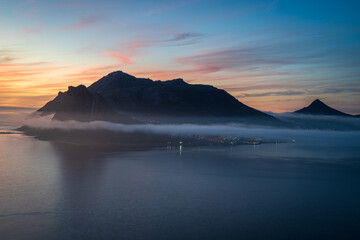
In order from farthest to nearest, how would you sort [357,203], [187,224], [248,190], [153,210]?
[248,190], [357,203], [153,210], [187,224]

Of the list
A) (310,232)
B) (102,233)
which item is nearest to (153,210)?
(102,233)

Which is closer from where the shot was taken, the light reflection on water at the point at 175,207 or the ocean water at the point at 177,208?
the ocean water at the point at 177,208

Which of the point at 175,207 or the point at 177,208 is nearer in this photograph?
the point at 177,208

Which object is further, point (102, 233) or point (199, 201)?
point (199, 201)

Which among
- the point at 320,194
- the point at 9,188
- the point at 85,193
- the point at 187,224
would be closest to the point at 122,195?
the point at 85,193

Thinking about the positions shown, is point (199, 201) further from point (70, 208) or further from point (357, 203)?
point (357, 203)

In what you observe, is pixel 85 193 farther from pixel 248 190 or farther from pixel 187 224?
pixel 248 190

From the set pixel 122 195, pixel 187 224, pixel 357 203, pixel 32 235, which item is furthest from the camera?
pixel 122 195

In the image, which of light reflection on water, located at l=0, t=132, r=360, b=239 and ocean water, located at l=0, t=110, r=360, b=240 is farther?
light reflection on water, located at l=0, t=132, r=360, b=239

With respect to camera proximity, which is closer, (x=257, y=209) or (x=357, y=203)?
(x=257, y=209)
